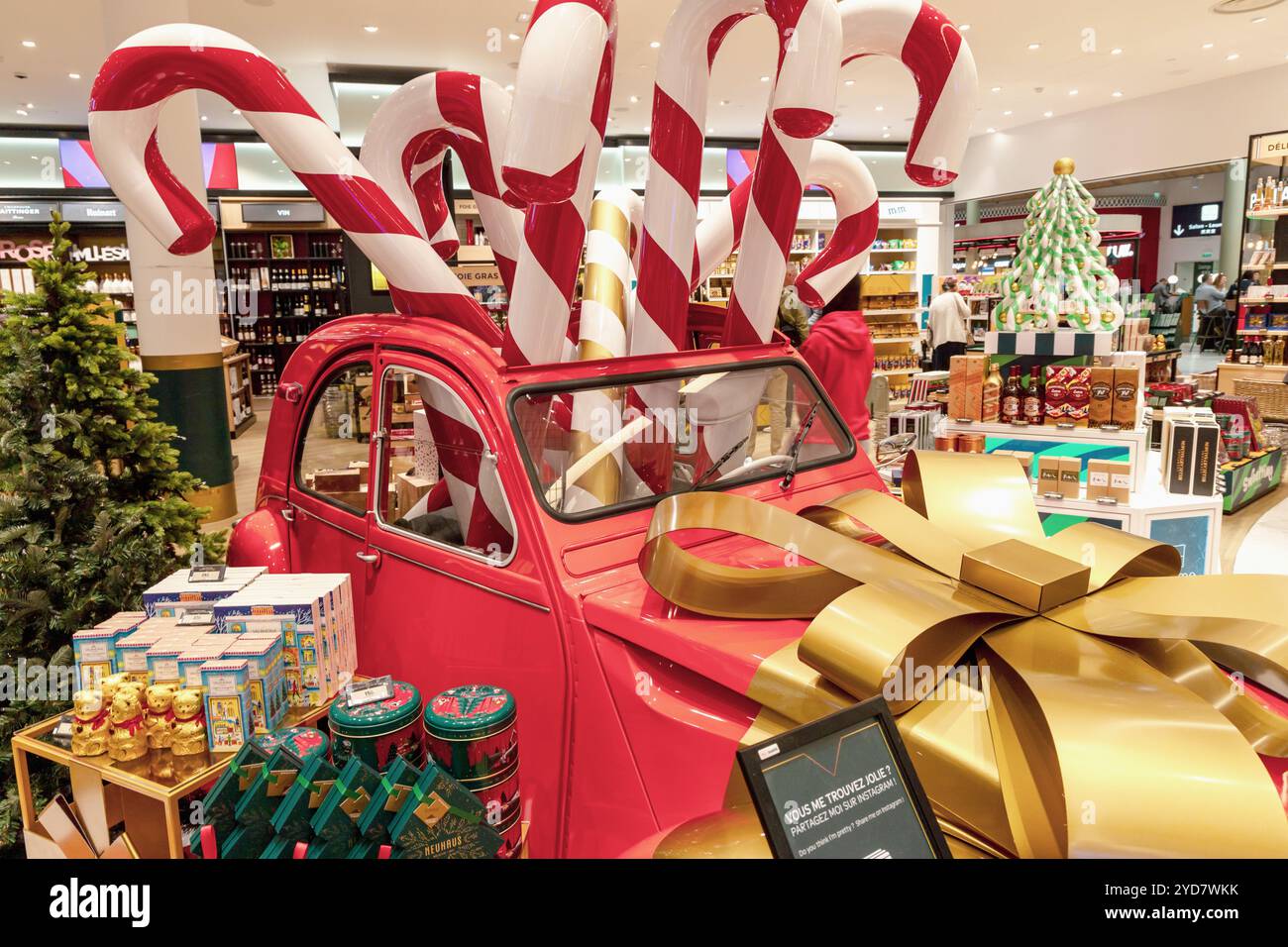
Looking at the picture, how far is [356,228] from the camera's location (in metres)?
2.28

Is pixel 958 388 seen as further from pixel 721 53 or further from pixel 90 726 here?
pixel 721 53

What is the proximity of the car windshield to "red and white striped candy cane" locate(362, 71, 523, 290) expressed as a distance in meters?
0.78

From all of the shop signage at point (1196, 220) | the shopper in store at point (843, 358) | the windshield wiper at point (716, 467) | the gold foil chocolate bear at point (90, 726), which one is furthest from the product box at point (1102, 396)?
the shop signage at point (1196, 220)

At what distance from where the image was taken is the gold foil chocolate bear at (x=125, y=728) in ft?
5.40

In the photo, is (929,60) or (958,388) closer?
(929,60)

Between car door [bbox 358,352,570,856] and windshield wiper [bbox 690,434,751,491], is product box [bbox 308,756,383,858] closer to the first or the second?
car door [bbox 358,352,570,856]

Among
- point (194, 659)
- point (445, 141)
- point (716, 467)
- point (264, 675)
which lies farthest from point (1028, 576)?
point (445, 141)

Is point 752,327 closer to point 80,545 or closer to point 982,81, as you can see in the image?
point 80,545

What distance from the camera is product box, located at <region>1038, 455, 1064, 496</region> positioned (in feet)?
11.8

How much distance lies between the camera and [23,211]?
1247 cm

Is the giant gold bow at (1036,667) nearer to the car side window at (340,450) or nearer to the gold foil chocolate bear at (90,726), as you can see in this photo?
the gold foil chocolate bear at (90,726)

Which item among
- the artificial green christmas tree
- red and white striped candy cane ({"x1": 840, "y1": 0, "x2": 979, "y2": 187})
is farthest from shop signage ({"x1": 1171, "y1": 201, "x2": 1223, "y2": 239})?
red and white striped candy cane ({"x1": 840, "y1": 0, "x2": 979, "y2": 187})

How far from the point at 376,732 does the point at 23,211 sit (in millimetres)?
14544
